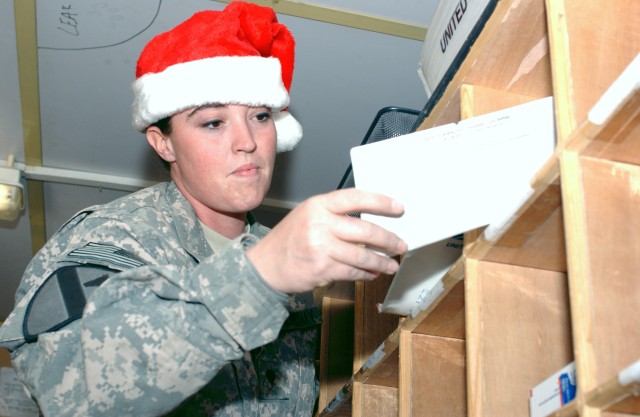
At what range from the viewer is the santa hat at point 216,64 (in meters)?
1.41

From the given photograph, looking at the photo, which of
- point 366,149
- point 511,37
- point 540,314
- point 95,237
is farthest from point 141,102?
point 540,314

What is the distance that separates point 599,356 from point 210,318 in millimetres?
487

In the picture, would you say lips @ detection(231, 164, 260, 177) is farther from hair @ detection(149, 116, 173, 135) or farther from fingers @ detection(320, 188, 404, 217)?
fingers @ detection(320, 188, 404, 217)

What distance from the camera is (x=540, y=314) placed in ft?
3.16

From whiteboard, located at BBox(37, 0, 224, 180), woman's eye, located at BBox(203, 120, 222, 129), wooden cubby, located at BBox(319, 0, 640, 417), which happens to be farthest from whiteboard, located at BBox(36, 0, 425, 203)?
wooden cubby, located at BBox(319, 0, 640, 417)

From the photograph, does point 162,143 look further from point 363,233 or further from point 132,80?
point 363,233

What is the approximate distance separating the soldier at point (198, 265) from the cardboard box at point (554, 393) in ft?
0.82

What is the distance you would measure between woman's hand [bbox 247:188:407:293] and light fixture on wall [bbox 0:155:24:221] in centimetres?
200

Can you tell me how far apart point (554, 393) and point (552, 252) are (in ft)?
0.74

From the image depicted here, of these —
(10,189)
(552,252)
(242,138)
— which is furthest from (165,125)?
(10,189)

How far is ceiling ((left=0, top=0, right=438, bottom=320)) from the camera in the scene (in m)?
2.01

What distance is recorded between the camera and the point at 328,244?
2.78 ft

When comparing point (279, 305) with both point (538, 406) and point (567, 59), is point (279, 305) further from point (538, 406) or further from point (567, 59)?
point (567, 59)

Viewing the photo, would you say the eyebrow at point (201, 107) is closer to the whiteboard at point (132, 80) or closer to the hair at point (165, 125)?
the hair at point (165, 125)
